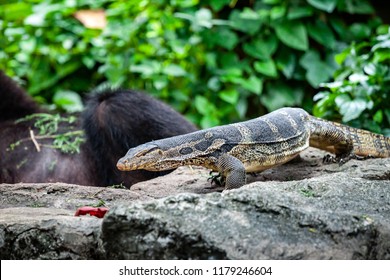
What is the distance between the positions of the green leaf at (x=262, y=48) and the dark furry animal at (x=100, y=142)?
3412 mm

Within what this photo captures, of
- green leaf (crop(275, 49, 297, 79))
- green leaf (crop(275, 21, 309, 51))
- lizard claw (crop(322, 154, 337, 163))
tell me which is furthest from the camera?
green leaf (crop(275, 49, 297, 79))

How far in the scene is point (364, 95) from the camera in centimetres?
595

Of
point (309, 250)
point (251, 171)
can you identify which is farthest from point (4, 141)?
point (309, 250)

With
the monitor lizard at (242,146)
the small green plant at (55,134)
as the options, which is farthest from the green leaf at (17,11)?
the monitor lizard at (242,146)

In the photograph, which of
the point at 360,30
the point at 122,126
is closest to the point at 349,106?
the point at 122,126

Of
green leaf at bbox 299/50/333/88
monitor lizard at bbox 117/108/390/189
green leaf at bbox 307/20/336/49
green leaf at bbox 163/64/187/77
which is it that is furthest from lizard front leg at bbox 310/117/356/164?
green leaf at bbox 307/20/336/49

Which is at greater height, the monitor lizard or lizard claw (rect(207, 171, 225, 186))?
the monitor lizard

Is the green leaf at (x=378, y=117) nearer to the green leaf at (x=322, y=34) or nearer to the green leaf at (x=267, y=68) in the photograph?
the green leaf at (x=267, y=68)

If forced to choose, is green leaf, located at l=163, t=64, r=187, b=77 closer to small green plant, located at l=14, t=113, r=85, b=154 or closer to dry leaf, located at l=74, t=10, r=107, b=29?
dry leaf, located at l=74, t=10, r=107, b=29

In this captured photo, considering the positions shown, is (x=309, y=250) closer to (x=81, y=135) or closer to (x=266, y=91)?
(x=81, y=135)

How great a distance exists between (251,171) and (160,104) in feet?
5.07

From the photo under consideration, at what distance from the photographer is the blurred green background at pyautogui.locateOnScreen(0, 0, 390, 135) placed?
895 centimetres

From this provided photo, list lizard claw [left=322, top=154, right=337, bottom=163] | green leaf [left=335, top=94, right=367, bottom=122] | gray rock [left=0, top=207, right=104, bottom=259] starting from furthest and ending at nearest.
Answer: green leaf [left=335, top=94, right=367, bottom=122], lizard claw [left=322, top=154, right=337, bottom=163], gray rock [left=0, top=207, right=104, bottom=259]

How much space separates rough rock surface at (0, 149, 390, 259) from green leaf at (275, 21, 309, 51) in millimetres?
5421
